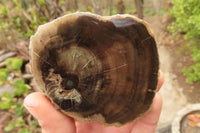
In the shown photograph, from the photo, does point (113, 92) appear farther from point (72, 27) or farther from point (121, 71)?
point (72, 27)

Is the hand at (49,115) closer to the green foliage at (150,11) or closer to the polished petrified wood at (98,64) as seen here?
the polished petrified wood at (98,64)

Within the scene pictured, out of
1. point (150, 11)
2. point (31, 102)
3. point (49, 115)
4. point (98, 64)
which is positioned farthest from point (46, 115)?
point (150, 11)

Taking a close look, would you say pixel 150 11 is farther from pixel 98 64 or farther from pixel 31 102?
pixel 31 102

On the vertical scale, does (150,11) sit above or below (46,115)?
below

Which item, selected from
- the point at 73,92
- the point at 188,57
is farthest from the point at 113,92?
the point at 188,57

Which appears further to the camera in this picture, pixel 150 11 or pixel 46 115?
pixel 150 11

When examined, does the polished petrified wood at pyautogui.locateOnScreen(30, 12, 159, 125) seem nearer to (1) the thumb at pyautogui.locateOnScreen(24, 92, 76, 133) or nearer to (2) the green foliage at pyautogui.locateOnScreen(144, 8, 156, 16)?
(1) the thumb at pyautogui.locateOnScreen(24, 92, 76, 133)

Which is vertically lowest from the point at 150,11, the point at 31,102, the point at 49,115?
the point at 150,11

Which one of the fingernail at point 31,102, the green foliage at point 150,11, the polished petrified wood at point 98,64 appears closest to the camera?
the polished petrified wood at point 98,64

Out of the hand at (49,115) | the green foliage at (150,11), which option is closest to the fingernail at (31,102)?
the hand at (49,115)
